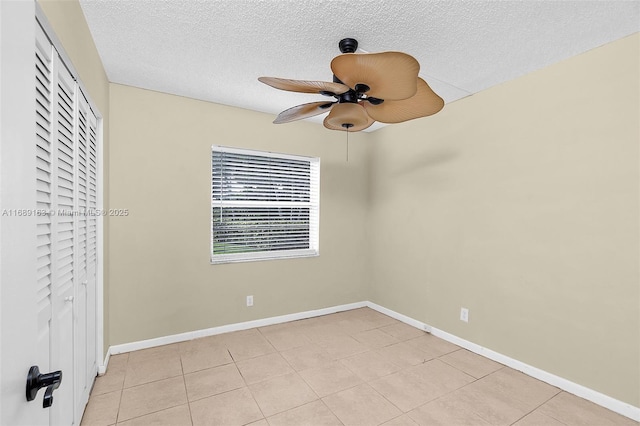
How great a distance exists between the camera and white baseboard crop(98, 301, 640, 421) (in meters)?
2.07

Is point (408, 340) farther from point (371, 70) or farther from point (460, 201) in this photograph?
point (371, 70)

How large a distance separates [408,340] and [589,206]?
1.92 meters

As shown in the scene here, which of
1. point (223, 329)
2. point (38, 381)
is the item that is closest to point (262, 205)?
point (223, 329)

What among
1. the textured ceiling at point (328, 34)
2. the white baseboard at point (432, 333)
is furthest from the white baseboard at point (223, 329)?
the textured ceiling at point (328, 34)

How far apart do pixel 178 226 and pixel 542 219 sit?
318 cm

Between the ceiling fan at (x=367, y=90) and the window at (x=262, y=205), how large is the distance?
1.35m

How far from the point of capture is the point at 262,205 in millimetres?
3525

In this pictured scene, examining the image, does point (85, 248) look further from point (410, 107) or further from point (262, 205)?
point (410, 107)

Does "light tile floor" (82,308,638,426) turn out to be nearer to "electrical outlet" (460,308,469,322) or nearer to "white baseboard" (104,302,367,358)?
"white baseboard" (104,302,367,358)

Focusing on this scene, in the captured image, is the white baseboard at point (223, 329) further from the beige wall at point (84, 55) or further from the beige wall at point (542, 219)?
the beige wall at point (542, 219)

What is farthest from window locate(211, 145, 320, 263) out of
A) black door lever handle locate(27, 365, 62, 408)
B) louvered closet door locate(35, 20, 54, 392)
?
black door lever handle locate(27, 365, 62, 408)

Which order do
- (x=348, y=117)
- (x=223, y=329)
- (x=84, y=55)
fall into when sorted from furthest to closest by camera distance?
(x=223, y=329) → (x=348, y=117) → (x=84, y=55)

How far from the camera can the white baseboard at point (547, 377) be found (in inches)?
79.1

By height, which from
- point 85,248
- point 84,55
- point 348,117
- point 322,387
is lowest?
point 322,387
